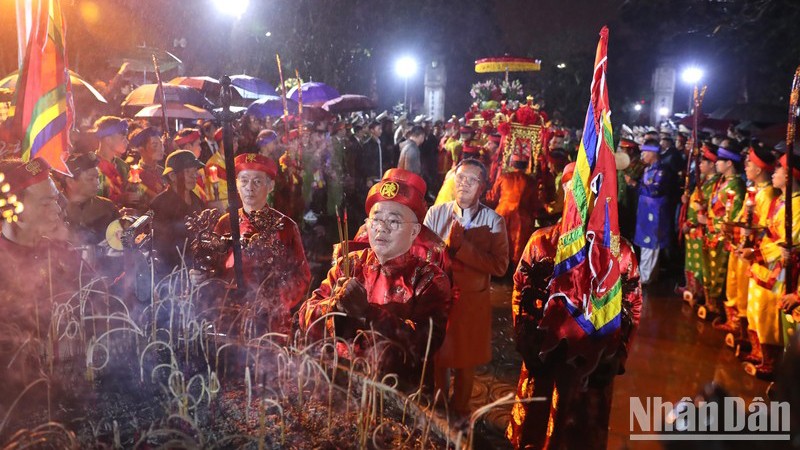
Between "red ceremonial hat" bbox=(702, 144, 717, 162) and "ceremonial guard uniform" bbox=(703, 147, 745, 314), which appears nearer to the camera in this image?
"ceremonial guard uniform" bbox=(703, 147, 745, 314)

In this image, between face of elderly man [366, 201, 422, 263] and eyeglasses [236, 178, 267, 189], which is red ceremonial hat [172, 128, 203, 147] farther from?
face of elderly man [366, 201, 422, 263]

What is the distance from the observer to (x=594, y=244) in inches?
110

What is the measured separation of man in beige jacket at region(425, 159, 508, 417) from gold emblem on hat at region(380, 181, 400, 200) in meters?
0.97

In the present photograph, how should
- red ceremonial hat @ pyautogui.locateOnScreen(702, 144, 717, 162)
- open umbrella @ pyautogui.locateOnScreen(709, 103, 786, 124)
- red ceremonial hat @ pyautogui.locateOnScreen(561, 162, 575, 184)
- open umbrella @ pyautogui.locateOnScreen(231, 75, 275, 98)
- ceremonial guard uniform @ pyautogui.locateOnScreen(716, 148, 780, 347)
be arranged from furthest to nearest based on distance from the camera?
1. open umbrella @ pyautogui.locateOnScreen(709, 103, 786, 124)
2. open umbrella @ pyautogui.locateOnScreen(231, 75, 275, 98)
3. red ceremonial hat @ pyautogui.locateOnScreen(702, 144, 717, 162)
4. ceremonial guard uniform @ pyautogui.locateOnScreen(716, 148, 780, 347)
5. red ceremonial hat @ pyautogui.locateOnScreen(561, 162, 575, 184)

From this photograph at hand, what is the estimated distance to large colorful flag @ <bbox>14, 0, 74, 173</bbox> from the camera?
3699mm

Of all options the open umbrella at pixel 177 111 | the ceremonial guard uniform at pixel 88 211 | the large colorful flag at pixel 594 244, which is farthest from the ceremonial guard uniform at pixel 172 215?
the open umbrella at pixel 177 111

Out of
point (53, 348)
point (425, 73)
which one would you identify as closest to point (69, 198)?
point (53, 348)

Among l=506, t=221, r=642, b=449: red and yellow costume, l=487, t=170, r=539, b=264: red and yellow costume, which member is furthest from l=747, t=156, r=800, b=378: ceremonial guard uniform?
l=506, t=221, r=642, b=449: red and yellow costume

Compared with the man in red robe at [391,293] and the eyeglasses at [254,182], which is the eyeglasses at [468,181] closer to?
the man in red robe at [391,293]

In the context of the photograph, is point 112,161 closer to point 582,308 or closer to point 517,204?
point 517,204

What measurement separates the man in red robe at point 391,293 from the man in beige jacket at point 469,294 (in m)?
0.84

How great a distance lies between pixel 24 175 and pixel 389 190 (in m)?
1.79

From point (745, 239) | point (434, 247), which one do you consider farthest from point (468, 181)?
point (745, 239)

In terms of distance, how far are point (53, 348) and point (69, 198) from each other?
2206mm
